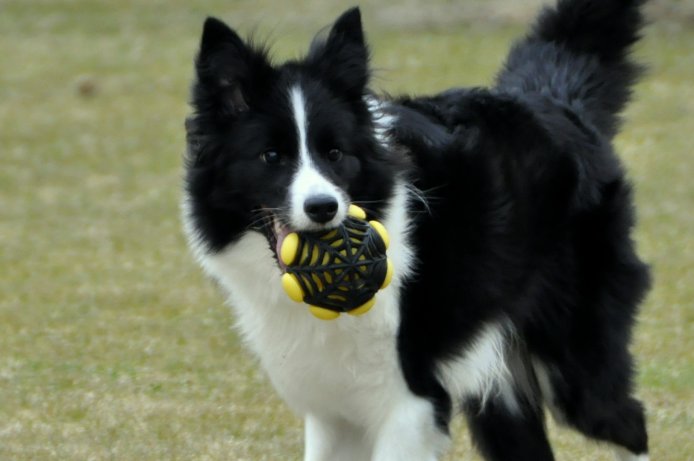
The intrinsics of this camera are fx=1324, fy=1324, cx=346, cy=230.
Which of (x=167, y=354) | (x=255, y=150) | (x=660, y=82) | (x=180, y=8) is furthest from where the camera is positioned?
(x=180, y=8)

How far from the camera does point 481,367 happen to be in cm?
516

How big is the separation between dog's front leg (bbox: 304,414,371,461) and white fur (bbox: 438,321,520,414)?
16.5 inches

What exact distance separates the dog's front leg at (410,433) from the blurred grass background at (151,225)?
4.17 feet

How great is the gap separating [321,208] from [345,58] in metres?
0.72

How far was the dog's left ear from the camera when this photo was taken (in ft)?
15.6

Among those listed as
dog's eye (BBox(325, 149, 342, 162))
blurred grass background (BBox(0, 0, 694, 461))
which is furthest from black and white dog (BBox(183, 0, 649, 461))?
blurred grass background (BBox(0, 0, 694, 461))

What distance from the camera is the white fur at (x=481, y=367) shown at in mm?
4984

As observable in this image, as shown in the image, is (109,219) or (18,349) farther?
(109,219)

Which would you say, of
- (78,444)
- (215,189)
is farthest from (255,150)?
(78,444)

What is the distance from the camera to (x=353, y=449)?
202 inches

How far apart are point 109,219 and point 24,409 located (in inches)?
205

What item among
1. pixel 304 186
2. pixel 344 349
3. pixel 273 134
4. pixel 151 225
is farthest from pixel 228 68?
pixel 151 225

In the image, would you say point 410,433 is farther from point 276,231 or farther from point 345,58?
point 345,58

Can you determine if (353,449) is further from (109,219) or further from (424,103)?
(109,219)
